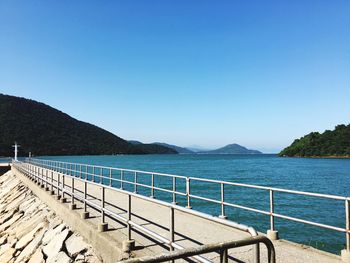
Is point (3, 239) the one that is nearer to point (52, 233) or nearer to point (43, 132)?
point (52, 233)

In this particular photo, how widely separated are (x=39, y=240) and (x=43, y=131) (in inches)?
6311

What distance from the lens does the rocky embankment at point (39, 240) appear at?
7.41m

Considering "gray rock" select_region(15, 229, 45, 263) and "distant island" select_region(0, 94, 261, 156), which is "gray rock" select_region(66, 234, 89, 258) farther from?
"distant island" select_region(0, 94, 261, 156)

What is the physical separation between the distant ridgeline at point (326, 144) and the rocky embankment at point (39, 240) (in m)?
132

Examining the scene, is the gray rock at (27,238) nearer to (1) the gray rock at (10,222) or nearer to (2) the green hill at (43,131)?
(1) the gray rock at (10,222)

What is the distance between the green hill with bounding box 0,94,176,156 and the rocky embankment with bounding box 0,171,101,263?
4576 inches

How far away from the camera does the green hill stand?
138m

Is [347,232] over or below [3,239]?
over

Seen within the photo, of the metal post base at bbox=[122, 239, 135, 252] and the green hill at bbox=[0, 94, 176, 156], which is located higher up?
the green hill at bbox=[0, 94, 176, 156]

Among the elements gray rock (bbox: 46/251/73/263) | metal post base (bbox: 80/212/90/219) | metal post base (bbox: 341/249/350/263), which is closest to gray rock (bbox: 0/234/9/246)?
gray rock (bbox: 46/251/73/263)

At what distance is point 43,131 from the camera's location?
158 m

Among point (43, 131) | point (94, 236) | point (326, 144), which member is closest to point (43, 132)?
point (43, 131)

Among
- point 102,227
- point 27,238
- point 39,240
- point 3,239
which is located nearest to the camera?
point 102,227


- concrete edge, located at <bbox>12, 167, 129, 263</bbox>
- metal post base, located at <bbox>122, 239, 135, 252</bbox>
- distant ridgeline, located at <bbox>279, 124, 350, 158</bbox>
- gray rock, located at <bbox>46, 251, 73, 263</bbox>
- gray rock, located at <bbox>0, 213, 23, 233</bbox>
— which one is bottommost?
gray rock, located at <bbox>0, 213, 23, 233</bbox>
